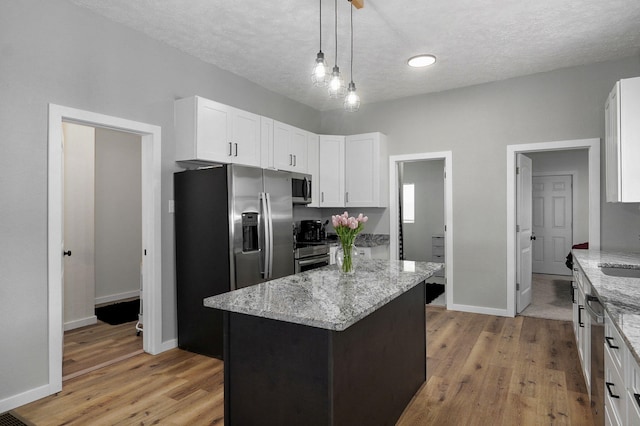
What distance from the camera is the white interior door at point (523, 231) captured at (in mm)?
4592

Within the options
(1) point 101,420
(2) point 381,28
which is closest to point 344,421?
(1) point 101,420

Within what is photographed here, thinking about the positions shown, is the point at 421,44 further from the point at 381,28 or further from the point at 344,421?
the point at 344,421

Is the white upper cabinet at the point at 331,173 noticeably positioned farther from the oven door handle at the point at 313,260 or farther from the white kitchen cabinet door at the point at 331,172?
the oven door handle at the point at 313,260

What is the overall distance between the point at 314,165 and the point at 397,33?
2249 mm

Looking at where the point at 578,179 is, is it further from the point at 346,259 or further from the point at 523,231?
the point at 346,259

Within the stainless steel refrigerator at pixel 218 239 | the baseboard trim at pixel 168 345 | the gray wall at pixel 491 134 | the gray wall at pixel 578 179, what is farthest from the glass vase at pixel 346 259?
the gray wall at pixel 578 179

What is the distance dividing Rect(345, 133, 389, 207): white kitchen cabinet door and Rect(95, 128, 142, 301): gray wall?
3.18 meters

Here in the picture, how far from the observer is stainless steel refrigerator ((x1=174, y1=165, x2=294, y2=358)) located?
3260 millimetres

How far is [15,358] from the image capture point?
2.52 m

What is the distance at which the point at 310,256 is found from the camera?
4363 mm

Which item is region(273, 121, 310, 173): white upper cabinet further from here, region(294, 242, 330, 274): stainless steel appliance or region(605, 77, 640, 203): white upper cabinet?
region(605, 77, 640, 203): white upper cabinet

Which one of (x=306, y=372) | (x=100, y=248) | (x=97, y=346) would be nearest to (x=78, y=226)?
(x=100, y=248)

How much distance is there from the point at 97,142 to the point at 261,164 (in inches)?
111

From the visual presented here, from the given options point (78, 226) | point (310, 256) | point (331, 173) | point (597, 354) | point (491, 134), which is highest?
point (491, 134)
